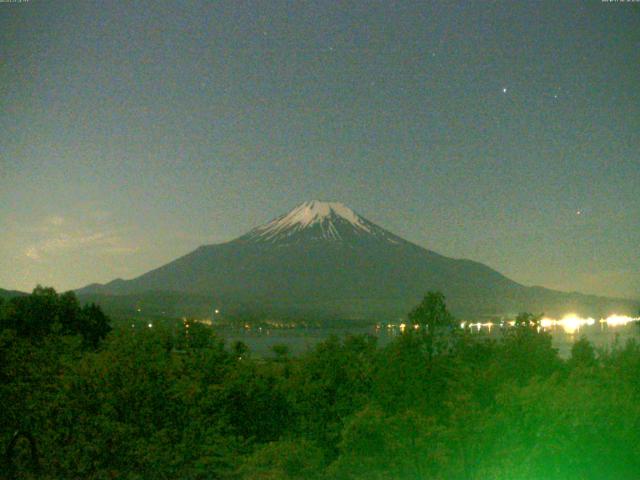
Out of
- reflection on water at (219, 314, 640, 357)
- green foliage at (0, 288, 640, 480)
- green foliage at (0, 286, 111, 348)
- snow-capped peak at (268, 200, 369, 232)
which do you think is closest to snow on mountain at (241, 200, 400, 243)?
snow-capped peak at (268, 200, 369, 232)


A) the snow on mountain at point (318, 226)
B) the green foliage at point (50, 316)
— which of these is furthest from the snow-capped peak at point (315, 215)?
the green foliage at point (50, 316)

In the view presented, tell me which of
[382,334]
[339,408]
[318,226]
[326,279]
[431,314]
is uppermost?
[318,226]

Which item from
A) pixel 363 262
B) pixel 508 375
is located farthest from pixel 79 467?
pixel 363 262

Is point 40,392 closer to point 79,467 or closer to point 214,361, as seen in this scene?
point 79,467

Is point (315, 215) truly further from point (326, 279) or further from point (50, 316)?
point (50, 316)

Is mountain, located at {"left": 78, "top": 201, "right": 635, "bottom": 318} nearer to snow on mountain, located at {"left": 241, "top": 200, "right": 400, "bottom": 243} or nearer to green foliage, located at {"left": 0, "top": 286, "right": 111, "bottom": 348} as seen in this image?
snow on mountain, located at {"left": 241, "top": 200, "right": 400, "bottom": 243}

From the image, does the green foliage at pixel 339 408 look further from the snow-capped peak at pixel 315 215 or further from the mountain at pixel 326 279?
the snow-capped peak at pixel 315 215

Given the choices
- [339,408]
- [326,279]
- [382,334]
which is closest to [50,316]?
[339,408]

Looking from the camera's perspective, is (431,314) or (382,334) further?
(382,334)
